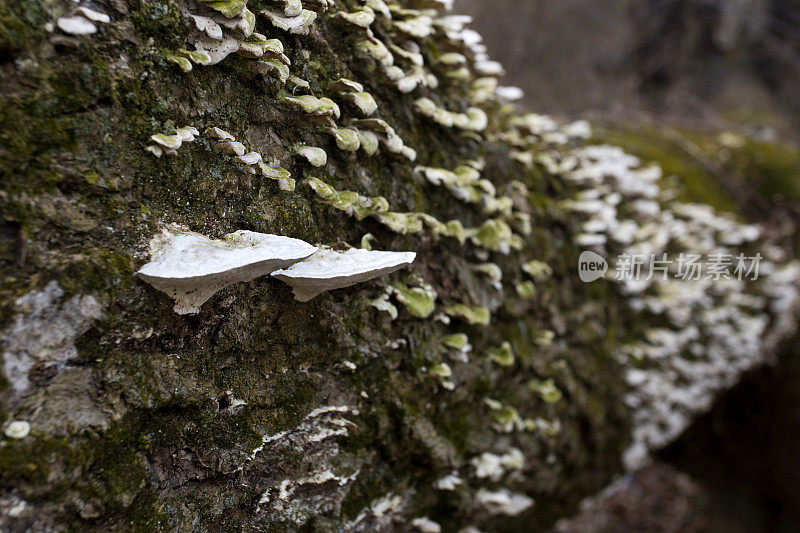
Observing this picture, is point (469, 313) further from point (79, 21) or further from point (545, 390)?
point (79, 21)

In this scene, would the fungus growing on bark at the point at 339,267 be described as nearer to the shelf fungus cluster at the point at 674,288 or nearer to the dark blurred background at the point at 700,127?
the shelf fungus cluster at the point at 674,288

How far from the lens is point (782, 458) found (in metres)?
6.32

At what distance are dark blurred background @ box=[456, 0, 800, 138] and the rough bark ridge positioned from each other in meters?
7.64

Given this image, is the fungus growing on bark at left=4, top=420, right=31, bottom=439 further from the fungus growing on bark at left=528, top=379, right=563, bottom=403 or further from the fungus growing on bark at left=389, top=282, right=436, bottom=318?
the fungus growing on bark at left=528, top=379, right=563, bottom=403

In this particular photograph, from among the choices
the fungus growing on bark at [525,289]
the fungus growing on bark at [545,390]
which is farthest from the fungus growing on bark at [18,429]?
the fungus growing on bark at [545,390]

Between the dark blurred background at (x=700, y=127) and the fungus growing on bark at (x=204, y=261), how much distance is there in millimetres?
4348

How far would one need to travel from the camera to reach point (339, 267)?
1.70 meters

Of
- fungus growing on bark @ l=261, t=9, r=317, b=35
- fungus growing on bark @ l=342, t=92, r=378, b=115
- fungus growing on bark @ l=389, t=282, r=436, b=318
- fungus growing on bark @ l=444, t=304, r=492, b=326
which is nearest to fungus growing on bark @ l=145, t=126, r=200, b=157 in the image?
fungus growing on bark @ l=261, t=9, r=317, b=35

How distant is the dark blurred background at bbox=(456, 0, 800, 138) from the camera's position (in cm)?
1016

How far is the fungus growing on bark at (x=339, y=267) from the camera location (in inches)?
65.7

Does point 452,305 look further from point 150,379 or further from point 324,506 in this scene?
point 150,379

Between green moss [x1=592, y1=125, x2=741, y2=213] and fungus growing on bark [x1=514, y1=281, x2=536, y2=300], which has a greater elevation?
green moss [x1=592, y1=125, x2=741, y2=213]

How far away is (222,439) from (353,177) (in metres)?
1.19

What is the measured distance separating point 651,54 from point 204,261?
1381 cm
